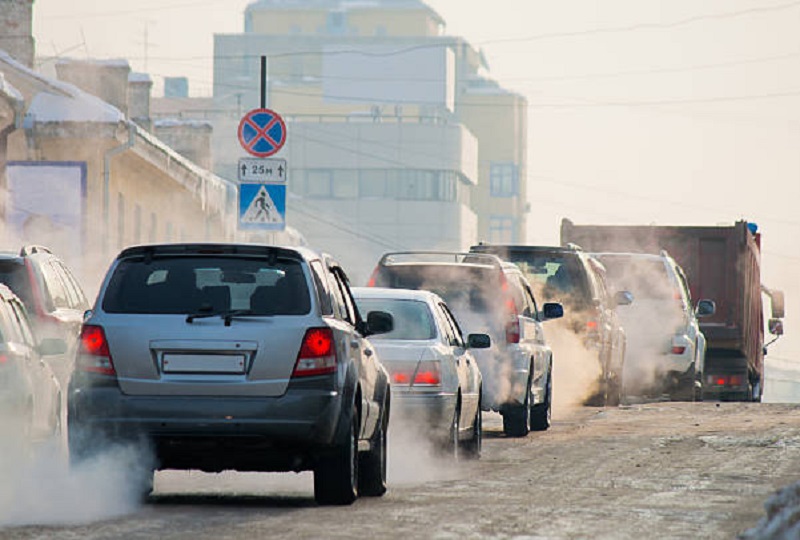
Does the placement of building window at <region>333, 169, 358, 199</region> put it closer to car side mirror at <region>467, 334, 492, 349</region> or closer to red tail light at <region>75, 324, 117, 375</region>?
car side mirror at <region>467, 334, 492, 349</region>

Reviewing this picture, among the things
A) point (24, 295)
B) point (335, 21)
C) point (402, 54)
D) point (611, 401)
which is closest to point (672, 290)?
point (611, 401)

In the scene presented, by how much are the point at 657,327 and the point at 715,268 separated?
456 cm

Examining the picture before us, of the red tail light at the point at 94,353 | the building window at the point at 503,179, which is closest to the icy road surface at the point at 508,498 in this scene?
the red tail light at the point at 94,353

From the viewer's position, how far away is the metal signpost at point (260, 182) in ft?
94.5

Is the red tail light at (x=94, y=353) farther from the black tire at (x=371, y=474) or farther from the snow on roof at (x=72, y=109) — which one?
the snow on roof at (x=72, y=109)

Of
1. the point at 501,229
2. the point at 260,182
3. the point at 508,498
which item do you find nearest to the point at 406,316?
the point at 508,498

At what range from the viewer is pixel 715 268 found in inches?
1414

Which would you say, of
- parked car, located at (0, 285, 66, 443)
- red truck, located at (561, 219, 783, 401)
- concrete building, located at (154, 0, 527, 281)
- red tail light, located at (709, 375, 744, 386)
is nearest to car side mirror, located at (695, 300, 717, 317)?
red truck, located at (561, 219, 783, 401)

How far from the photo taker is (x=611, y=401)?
29.5 meters

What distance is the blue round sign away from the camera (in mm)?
29641

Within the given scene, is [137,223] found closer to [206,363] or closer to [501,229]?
[206,363]

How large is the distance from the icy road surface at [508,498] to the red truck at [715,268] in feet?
49.1

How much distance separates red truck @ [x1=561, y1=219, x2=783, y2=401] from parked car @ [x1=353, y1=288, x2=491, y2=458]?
18088mm

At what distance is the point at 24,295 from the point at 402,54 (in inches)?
5301
